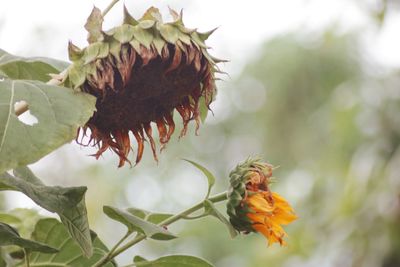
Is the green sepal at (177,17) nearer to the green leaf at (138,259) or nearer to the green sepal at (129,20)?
the green sepal at (129,20)

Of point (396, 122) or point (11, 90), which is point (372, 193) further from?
point (11, 90)

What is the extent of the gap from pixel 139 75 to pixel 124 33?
1.3 inches

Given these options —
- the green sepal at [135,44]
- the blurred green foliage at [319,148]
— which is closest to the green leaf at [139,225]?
the green sepal at [135,44]

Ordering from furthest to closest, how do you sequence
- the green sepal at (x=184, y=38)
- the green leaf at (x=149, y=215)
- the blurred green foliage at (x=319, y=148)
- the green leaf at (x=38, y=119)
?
the blurred green foliage at (x=319, y=148), the green leaf at (x=149, y=215), the green sepal at (x=184, y=38), the green leaf at (x=38, y=119)

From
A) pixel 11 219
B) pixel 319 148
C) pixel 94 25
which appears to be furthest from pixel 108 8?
pixel 319 148

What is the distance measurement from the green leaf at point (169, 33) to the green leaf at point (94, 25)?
0.05 metres

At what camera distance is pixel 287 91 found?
6.72 m

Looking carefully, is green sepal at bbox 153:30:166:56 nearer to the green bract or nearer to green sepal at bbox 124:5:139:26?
green sepal at bbox 124:5:139:26

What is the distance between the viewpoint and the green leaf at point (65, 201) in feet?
2.08

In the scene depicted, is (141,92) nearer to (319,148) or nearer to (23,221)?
(23,221)

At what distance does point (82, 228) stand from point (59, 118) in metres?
0.09

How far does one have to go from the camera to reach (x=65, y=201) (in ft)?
2.08

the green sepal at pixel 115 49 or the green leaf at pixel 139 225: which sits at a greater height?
the green sepal at pixel 115 49

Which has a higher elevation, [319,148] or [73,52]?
[319,148]
